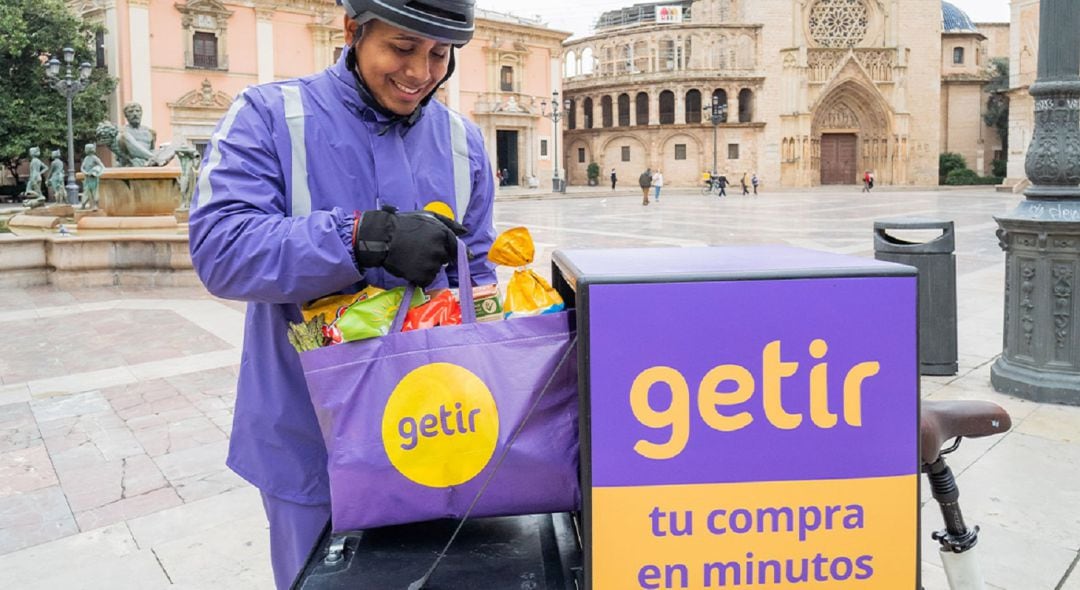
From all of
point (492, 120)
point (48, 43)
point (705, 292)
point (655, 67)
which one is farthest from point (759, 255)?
point (655, 67)

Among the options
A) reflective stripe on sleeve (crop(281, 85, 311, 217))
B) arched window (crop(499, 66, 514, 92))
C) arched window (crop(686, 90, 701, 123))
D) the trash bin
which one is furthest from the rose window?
reflective stripe on sleeve (crop(281, 85, 311, 217))

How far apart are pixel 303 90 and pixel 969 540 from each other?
1.69 m

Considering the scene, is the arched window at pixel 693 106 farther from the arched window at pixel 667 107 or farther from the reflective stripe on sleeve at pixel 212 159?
the reflective stripe on sleeve at pixel 212 159

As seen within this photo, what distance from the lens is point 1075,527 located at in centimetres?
330

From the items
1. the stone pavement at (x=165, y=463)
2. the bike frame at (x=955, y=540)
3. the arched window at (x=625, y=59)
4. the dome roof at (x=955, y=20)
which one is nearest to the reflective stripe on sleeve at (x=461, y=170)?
the bike frame at (x=955, y=540)

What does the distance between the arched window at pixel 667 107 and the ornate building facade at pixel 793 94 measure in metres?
0.08

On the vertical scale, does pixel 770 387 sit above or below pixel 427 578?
above

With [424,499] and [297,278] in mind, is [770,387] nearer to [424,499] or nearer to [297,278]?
[424,499]

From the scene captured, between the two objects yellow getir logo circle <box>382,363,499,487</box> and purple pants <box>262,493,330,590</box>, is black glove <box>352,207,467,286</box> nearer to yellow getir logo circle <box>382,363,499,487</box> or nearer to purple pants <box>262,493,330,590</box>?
yellow getir logo circle <box>382,363,499,487</box>

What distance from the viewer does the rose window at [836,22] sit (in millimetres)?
48875

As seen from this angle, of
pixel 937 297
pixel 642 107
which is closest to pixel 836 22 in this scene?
pixel 642 107

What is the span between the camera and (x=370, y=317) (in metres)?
1.32

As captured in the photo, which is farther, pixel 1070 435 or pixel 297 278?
pixel 1070 435

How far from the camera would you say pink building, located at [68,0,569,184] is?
30.9 metres
